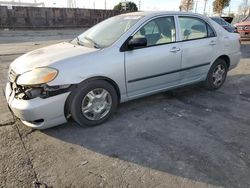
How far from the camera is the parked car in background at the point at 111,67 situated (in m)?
3.25

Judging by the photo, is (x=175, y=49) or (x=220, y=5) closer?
(x=175, y=49)

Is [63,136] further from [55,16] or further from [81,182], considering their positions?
[55,16]

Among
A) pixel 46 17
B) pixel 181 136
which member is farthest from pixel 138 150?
pixel 46 17

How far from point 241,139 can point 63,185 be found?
2397mm

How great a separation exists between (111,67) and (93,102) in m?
0.58

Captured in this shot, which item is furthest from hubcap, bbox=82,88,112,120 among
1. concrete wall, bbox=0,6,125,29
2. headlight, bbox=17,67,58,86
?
concrete wall, bbox=0,6,125,29

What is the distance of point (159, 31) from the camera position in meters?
4.27

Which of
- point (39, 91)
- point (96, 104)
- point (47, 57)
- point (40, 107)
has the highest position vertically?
point (47, 57)

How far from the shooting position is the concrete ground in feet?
8.55

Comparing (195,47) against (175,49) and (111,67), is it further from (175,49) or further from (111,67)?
(111,67)

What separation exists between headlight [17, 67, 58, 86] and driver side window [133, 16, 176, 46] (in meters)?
1.47

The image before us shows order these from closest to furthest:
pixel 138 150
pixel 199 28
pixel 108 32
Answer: pixel 138 150
pixel 108 32
pixel 199 28

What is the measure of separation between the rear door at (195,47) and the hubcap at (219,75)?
36 centimetres

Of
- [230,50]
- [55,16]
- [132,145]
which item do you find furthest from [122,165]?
[55,16]
